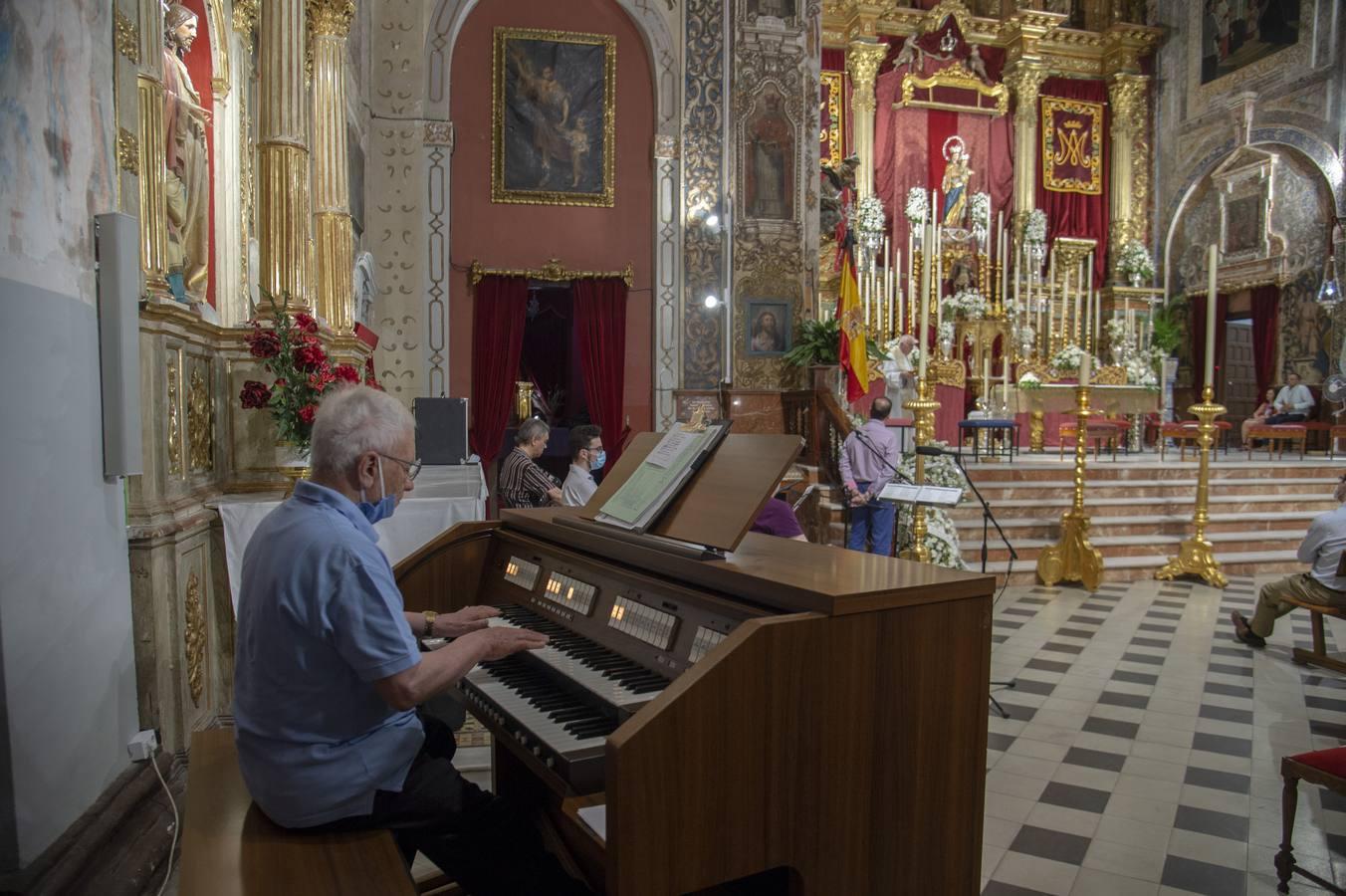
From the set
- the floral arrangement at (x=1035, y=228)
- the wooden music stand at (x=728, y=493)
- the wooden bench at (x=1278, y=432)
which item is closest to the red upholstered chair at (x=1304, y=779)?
the wooden music stand at (x=728, y=493)

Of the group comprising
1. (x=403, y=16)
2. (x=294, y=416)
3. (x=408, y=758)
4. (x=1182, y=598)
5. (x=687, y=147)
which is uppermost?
(x=403, y=16)

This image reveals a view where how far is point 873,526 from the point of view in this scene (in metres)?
8.05

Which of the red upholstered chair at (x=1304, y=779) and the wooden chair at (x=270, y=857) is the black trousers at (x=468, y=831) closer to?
the wooden chair at (x=270, y=857)

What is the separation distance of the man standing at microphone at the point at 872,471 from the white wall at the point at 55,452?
6026 mm

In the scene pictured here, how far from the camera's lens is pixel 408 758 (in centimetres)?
210

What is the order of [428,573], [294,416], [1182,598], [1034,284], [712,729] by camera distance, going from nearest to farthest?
1. [712,729]
2. [428,573]
3. [294,416]
4. [1182,598]
5. [1034,284]

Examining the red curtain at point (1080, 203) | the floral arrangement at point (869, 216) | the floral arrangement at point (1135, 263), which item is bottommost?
the floral arrangement at point (1135, 263)

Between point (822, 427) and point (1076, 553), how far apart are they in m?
2.99

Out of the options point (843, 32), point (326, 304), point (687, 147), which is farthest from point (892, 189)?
point (326, 304)

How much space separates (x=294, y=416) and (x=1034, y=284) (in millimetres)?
15381

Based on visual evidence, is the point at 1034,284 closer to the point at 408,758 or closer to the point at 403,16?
the point at 403,16

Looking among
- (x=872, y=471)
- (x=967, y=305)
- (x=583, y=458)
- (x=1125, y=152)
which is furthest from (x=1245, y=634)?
(x=1125, y=152)

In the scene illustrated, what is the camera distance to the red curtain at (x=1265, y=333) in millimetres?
15602

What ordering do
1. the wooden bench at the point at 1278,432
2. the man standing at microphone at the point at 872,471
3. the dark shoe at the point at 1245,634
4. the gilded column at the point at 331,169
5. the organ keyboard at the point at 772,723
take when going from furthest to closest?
the wooden bench at the point at 1278,432, the man standing at microphone at the point at 872,471, the gilded column at the point at 331,169, the dark shoe at the point at 1245,634, the organ keyboard at the point at 772,723
